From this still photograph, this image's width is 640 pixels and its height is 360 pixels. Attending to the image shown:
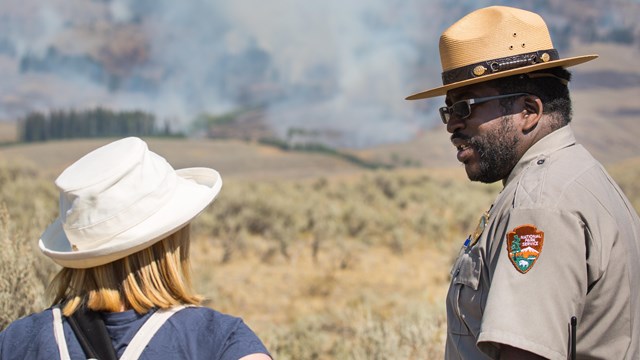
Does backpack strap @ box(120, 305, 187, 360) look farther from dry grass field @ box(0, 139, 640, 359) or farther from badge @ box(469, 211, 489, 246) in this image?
dry grass field @ box(0, 139, 640, 359)

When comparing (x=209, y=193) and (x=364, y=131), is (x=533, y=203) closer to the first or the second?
(x=209, y=193)

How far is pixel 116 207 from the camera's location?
76.3 inches

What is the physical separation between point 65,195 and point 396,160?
58208mm

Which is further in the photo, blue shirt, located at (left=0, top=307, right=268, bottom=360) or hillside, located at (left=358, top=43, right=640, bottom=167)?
hillside, located at (left=358, top=43, right=640, bottom=167)

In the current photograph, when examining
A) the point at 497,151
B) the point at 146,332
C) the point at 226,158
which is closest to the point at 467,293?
the point at 497,151

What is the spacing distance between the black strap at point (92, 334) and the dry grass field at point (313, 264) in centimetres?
215

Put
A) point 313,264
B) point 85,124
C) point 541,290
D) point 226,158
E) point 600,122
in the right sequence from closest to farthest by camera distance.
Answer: point 541,290
point 313,264
point 226,158
point 600,122
point 85,124

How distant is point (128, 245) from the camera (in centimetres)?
191

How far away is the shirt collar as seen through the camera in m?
2.13

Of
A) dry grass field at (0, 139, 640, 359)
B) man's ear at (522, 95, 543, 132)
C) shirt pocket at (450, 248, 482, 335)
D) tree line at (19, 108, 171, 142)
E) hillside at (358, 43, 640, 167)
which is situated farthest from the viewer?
tree line at (19, 108, 171, 142)

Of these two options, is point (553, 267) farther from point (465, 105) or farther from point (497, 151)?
point (465, 105)

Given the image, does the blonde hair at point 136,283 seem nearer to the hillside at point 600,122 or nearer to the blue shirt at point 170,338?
the blue shirt at point 170,338

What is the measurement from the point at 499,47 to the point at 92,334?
1.41m

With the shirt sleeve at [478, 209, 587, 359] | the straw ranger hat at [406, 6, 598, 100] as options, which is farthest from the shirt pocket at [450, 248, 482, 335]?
the straw ranger hat at [406, 6, 598, 100]
